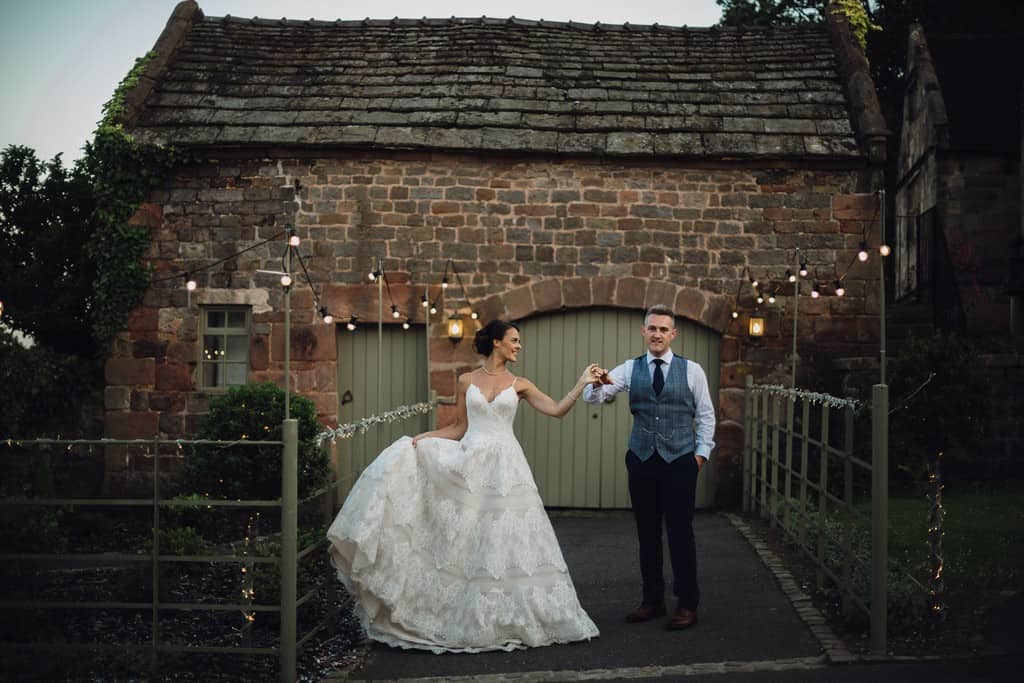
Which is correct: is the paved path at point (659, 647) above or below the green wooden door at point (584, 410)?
below

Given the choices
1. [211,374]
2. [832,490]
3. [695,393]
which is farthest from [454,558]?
[211,374]

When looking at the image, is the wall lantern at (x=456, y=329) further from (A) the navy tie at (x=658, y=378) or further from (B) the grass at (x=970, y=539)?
(A) the navy tie at (x=658, y=378)

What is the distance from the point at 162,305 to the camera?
37.4 ft

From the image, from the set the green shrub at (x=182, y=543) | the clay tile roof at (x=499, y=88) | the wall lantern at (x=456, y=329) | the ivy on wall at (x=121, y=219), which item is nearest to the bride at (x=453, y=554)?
the green shrub at (x=182, y=543)

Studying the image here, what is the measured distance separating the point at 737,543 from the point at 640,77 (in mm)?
6116

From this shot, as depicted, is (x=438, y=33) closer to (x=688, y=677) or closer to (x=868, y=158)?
(x=868, y=158)

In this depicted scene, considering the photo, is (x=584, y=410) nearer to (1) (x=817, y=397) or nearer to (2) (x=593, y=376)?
(1) (x=817, y=397)

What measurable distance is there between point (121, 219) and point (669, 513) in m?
8.01

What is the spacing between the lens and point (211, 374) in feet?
37.8

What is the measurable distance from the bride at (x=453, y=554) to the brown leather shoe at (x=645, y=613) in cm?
42

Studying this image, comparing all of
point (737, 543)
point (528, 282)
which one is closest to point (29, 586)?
point (737, 543)

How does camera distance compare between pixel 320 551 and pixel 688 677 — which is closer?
pixel 688 677

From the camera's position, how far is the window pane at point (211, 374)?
37.8 feet

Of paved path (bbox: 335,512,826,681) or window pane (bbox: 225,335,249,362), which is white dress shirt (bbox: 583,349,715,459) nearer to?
paved path (bbox: 335,512,826,681)
